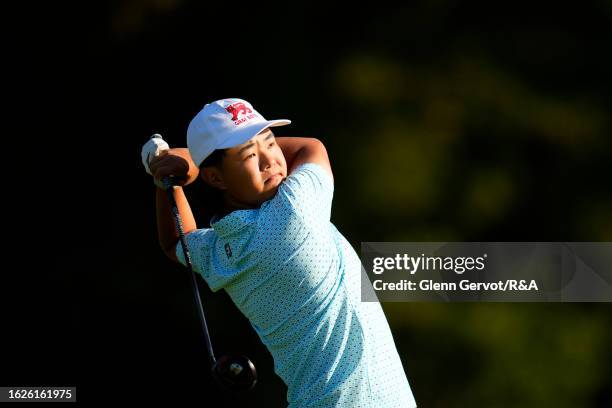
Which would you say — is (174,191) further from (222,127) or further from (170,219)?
(222,127)

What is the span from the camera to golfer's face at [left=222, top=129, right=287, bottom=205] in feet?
8.61

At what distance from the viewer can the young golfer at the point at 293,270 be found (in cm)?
255

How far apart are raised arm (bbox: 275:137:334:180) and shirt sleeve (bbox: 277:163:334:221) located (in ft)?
0.20

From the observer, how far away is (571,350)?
4.74 meters

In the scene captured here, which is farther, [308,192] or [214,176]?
[214,176]

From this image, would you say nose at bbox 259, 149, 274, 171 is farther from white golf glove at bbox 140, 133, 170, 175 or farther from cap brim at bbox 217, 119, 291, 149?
white golf glove at bbox 140, 133, 170, 175

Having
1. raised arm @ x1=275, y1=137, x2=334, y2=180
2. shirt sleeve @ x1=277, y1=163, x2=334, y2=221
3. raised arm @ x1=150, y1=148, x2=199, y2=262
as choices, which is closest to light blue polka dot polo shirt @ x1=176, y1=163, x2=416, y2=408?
shirt sleeve @ x1=277, y1=163, x2=334, y2=221

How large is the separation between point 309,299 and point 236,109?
0.46m

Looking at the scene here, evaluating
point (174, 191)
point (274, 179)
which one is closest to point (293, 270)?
point (274, 179)

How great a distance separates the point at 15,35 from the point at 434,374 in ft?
7.16

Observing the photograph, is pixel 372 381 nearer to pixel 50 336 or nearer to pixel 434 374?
pixel 434 374

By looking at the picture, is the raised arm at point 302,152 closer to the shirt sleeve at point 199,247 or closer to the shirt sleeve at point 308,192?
the shirt sleeve at point 308,192

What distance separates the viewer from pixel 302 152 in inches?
111

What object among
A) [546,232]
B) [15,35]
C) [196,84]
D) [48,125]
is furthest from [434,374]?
[15,35]
